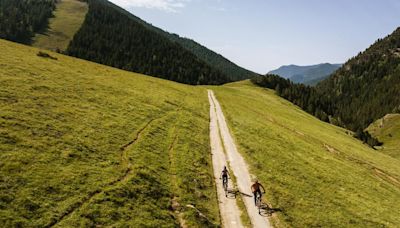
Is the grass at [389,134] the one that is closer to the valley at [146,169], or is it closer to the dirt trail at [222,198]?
the valley at [146,169]

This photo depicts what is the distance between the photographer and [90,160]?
3033 centimetres

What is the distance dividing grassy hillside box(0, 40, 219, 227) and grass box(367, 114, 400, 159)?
124 m

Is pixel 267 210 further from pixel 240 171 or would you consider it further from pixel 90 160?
pixel 90 160

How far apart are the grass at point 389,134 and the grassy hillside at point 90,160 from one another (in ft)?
406

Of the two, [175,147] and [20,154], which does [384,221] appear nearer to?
[175,147]

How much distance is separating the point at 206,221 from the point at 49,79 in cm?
3941

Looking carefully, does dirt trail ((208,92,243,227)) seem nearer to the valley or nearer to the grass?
the valley

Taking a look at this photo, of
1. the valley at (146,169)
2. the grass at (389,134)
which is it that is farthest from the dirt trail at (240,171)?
the grass at (389,134)

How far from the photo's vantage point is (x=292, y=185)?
38.1m

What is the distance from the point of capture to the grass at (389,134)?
479 feet

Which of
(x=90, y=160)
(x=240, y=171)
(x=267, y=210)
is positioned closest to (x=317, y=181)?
(x=240, y=171)

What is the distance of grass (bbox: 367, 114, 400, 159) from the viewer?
479ft

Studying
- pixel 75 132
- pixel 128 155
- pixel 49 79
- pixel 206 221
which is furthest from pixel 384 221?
pixel 49 79

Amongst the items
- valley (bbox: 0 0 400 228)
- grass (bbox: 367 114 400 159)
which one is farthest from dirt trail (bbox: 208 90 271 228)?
grass (bbox: 367 114 400 159)
